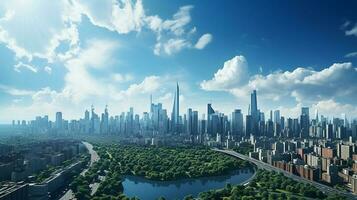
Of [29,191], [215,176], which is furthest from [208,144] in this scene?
[29,191]

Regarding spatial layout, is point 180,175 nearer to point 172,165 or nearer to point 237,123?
point 172,165

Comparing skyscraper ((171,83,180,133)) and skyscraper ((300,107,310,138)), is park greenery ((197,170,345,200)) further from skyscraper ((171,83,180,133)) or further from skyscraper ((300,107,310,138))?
skyscraper ((171,83,180,133))

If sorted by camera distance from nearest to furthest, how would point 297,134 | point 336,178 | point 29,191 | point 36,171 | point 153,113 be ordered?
1. point 29,191
2. point 336,178
3. point 36,171
4. point 297,134
5. point 153,113

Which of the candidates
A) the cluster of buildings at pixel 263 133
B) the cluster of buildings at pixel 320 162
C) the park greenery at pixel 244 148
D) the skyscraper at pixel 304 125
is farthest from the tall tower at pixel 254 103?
the cluster of buildings at pixel 320 162

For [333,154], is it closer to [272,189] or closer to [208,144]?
[272,189]

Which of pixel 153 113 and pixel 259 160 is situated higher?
pixel 153 113

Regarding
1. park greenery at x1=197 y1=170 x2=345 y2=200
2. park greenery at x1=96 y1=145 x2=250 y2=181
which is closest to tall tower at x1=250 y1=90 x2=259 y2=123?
park greenery at x1=96 y1=145 x2=250 y2=181
